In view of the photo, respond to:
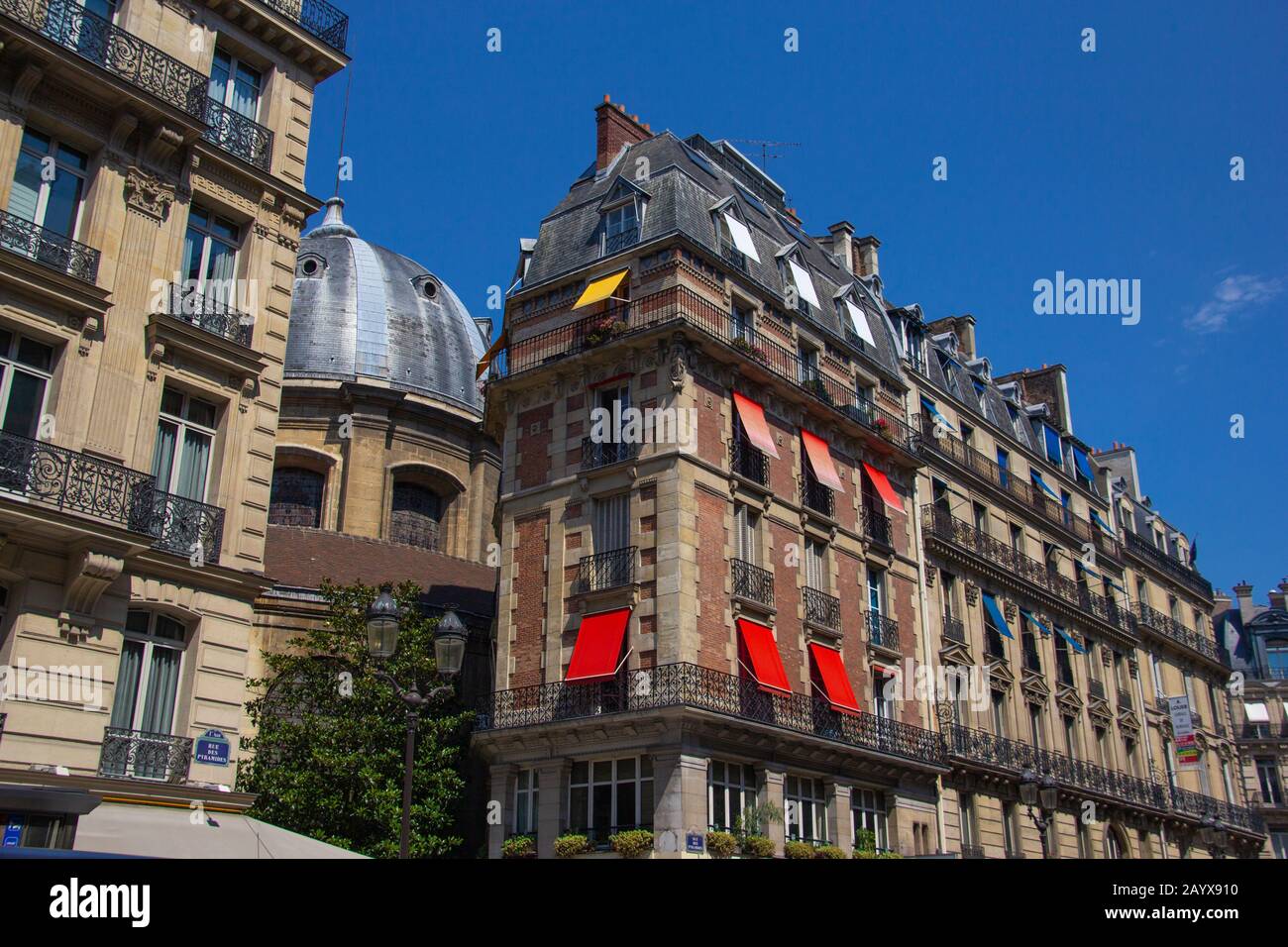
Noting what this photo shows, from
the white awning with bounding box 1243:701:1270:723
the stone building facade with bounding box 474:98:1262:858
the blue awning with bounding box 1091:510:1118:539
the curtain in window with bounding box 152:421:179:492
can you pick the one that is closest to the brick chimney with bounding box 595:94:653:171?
the stone building facade with bounding box 474:98:1262:858

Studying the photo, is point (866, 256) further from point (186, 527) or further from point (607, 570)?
point (186, 527)

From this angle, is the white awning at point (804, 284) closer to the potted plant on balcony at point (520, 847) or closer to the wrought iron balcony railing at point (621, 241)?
the wrought iron balcony railing at point (621, 241)

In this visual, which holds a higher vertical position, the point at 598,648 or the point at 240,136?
the point at 240,136

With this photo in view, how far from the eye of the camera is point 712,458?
1015 inches

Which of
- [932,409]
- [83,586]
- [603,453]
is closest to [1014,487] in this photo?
[932,409]

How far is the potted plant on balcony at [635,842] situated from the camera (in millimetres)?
22062

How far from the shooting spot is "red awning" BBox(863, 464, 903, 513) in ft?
102

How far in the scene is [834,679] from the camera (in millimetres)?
27000

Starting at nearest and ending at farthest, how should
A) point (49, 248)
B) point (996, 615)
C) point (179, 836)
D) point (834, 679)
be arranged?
point (179, 836), point (49, 248), point (834, 679), point (996, 615)

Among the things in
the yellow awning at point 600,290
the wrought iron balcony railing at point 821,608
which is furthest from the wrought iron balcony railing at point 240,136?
the wrought iron balcony railing at point 821,608

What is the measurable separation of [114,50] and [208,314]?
3881mm

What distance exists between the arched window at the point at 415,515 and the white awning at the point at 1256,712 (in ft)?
144
